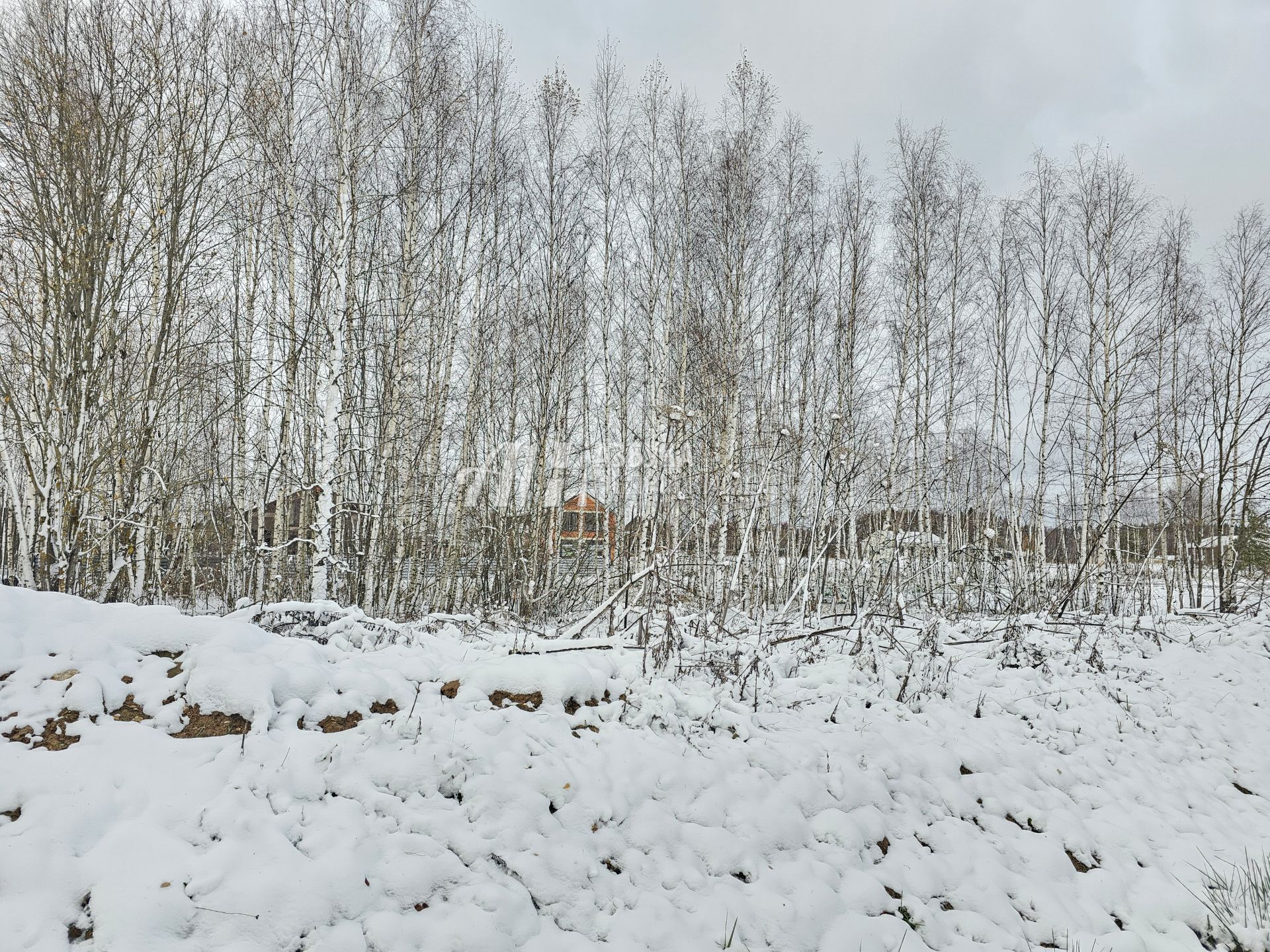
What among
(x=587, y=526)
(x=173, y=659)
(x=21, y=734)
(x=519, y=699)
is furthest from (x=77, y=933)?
(x=587, y=526)

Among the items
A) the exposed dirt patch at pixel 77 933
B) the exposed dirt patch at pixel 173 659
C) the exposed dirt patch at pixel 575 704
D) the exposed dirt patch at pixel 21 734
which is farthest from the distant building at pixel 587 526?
the exposed dirt patch at pixel 77 933

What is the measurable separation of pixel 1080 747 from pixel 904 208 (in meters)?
11.7

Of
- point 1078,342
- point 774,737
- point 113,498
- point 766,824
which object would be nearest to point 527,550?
point 113,498

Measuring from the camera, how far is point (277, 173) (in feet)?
23.9

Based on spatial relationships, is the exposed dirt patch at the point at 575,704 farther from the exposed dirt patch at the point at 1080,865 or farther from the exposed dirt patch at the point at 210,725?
the exposed dirt patch at the point at 1080,865

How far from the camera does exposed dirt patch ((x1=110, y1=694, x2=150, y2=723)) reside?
95.6 inches

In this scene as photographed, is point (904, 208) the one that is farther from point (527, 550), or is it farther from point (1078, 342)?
point (527, 550)

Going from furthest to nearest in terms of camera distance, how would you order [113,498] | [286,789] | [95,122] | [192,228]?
[192,228] → [113,498] → [95,122] → [286,789]

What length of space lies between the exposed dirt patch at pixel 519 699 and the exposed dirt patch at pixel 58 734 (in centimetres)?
165

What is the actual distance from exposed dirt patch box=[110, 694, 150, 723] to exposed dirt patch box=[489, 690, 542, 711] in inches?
57.4

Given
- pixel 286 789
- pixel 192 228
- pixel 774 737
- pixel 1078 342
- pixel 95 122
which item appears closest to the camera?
pixel 286 789

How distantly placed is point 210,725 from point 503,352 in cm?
1019

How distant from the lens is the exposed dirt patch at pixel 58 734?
2.20m

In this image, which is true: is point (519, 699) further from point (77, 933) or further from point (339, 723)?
point (77, 933)
